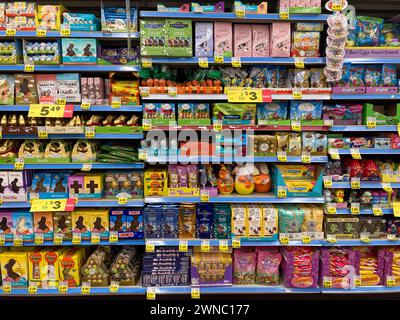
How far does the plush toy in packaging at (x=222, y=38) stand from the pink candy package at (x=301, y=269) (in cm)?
180

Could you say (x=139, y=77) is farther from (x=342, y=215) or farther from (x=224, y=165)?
(x=342, y=215)

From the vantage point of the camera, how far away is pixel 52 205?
287cm

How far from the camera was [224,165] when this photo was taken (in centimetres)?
306

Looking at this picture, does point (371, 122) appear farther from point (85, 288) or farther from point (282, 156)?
point (85, 288)

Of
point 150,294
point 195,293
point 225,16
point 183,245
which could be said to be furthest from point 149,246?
point 225,16

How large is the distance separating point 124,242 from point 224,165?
1.10 meters

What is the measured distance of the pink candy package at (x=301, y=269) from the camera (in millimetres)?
2932

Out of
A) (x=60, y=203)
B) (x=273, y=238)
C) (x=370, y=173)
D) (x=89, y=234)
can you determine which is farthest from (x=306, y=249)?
(x=60, y=203)

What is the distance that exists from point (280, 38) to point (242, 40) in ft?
1.01

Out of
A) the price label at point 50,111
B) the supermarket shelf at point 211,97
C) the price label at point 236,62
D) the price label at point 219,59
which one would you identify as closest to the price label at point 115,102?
the supermarket shelf at point 211,97

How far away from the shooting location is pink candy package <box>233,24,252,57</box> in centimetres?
283

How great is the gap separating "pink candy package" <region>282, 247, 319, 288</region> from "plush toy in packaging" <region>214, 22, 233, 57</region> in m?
1.80

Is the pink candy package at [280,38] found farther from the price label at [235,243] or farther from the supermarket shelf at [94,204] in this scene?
the supermarket shelf at [94,204]

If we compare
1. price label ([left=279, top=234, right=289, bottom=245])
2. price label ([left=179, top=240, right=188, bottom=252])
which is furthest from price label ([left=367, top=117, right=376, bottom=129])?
price label ([left=179, top=240, right=188, bottom=252])
